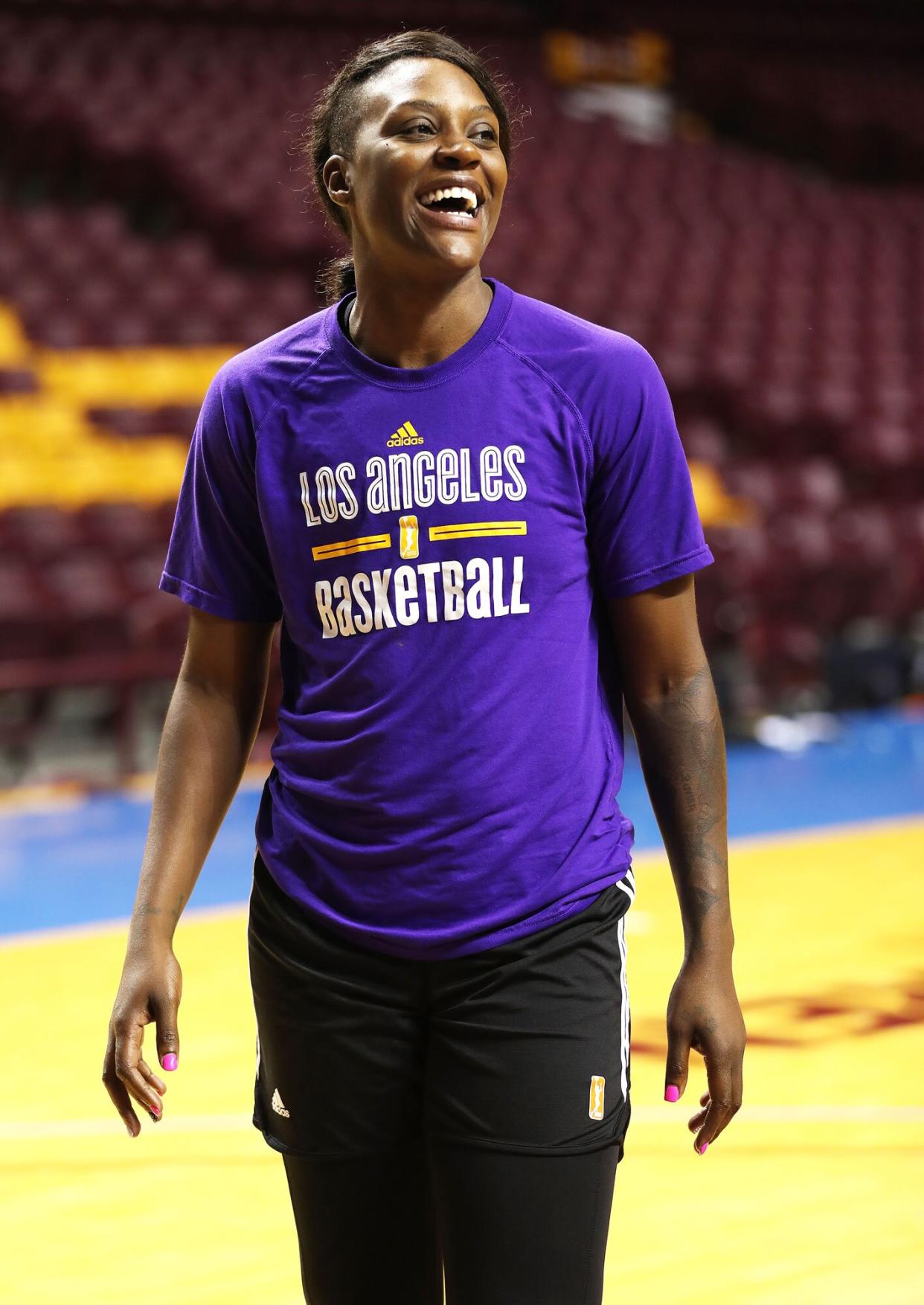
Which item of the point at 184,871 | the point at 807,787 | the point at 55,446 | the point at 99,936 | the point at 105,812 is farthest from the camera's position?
the point at 55,446

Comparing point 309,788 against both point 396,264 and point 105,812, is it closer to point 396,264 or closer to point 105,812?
point 396,264

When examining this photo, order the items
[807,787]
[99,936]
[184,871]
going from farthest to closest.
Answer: [807,787], [99,936], [184,871]

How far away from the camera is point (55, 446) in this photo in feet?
30.6

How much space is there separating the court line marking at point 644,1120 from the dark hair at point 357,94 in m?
2.16

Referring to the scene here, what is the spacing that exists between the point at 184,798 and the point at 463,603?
0.39 m

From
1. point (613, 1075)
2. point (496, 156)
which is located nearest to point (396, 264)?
point (496, 156)

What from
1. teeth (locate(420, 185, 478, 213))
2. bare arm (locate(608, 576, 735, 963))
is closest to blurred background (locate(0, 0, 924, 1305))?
bare arm (locate(608, 576, 735, 963))

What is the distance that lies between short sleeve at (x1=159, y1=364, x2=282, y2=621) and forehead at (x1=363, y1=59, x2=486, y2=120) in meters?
0.30

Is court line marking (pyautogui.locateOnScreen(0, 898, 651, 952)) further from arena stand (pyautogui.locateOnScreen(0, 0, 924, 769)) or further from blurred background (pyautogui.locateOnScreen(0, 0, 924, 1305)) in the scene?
arena stand (pyautogui.locateOnScreen(0, 0, 924, 769))

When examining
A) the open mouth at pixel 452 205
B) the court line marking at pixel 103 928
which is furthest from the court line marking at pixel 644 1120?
the open mouth at pixel 452 205

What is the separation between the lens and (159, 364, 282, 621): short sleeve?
5.64 feet

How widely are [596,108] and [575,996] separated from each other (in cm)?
1618

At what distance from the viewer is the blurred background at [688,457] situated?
3.40m

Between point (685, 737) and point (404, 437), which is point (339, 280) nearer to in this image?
point (404, 437)
